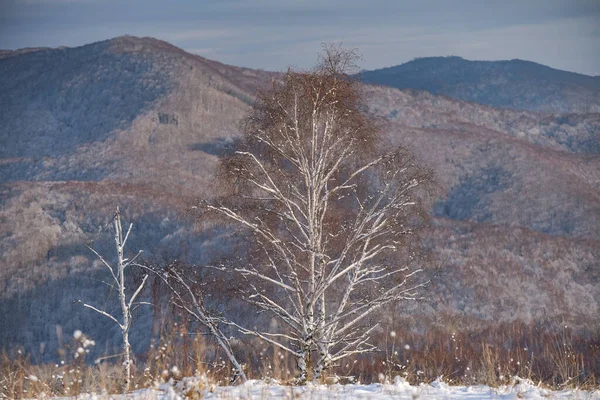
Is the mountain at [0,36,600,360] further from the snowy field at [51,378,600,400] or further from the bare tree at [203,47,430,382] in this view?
the snowy field at [51,378,600,400]

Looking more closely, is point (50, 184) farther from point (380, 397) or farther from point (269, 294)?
point (380, 397)

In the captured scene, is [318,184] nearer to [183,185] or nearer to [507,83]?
[183,185]

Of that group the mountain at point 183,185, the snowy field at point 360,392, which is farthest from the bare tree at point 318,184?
the snowy field at point 360,392

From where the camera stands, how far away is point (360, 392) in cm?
707

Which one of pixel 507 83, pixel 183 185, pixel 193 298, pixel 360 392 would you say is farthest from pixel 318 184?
pixel 507 83

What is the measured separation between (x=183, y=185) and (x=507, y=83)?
118960 millimetres

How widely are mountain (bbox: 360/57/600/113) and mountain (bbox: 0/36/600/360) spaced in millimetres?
51948

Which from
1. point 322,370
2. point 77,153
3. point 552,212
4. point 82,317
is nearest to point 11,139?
point 77,153

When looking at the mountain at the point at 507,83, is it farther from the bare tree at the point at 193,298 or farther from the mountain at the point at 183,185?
the bare tree at the point at 193,298

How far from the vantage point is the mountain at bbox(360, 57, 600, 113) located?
132875 mm

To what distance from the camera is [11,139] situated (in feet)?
209

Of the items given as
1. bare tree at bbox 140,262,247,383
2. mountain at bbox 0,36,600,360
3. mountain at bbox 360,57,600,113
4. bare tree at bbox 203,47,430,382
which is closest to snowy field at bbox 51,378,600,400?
bare tree at bbox 140,262,247,383

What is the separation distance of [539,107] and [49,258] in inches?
4562

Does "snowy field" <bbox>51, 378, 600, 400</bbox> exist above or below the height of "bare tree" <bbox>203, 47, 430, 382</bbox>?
below
